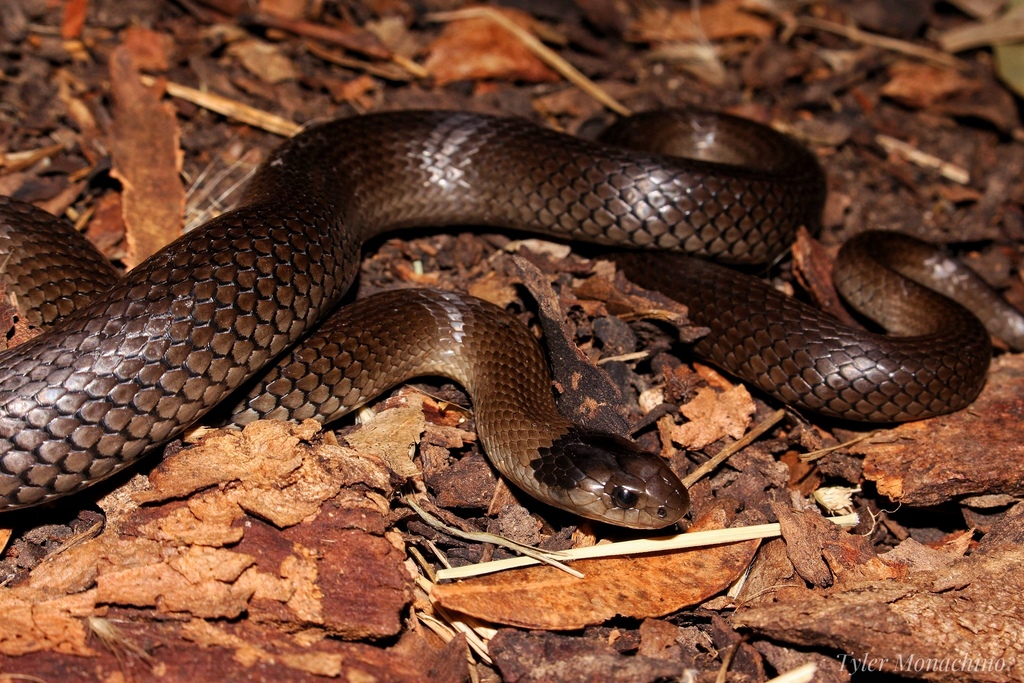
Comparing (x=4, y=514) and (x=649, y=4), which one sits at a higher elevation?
(x=649, y=4)

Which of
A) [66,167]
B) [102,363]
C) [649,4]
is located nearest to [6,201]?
[66,167]

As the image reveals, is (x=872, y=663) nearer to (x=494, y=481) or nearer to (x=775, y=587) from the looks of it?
(x=775, y=587)

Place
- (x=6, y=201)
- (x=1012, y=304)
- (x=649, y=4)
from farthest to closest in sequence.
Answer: (x=649, y=4) < (x=1012, y=304) < (x=6, y=201)

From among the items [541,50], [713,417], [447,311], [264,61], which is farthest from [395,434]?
[541,50]

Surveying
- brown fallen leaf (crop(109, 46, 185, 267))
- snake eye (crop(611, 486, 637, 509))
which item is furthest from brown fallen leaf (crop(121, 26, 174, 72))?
snake eye (crop(611, 486, 637, 509))

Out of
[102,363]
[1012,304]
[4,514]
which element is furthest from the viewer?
[1012,304]

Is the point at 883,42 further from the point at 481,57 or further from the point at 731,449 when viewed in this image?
the point at 731,449

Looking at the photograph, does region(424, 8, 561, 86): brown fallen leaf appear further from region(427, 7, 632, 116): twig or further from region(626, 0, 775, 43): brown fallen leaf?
region(626, 0, 775, 43): brown fallen leaf
